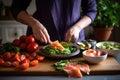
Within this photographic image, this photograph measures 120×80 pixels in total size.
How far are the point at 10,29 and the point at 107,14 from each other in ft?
3.98

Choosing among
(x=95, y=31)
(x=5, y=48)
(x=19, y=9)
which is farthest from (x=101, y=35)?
(x=5, y=48)

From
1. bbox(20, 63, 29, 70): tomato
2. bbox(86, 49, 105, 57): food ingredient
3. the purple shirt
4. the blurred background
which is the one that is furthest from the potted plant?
bbox(20, 63, 29, 70): tomato

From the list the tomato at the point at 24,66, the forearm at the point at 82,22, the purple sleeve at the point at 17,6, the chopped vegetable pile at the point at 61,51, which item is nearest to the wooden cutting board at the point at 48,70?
the tomato at the point at 24,66

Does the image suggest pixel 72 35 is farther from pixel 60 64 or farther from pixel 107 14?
pixel 107 14

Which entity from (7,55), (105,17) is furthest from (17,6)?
(105,17)

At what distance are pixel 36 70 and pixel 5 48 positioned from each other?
342 millimetres

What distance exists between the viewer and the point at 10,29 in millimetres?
3031

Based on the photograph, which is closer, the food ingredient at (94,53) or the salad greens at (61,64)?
the salad greens at (61,64)

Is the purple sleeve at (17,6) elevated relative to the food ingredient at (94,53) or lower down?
elevated

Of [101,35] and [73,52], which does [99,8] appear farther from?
[73,52]

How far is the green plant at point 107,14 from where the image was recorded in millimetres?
2930

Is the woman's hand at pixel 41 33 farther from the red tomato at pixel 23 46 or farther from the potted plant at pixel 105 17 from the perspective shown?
the potted plant at pixel 105 17

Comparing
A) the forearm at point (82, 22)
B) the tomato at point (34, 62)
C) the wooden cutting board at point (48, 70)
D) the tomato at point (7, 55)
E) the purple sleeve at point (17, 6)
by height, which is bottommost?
the wooden cutting board at point (48, 70)

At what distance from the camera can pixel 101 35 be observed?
298cm
